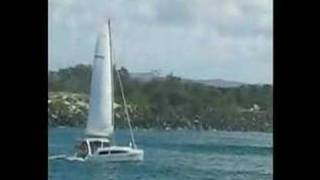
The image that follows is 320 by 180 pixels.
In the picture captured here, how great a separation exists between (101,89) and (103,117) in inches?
3.9

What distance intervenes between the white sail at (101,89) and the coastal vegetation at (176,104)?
10cm

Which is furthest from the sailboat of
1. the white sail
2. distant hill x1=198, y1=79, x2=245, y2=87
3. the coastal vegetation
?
distant hill x1=198, y1=79, x2=245, y2=87

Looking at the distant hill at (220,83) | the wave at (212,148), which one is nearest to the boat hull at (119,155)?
the wave at (212,148)

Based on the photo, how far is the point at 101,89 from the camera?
1.98 m

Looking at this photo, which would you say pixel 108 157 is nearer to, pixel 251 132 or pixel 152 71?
pixel 152 71

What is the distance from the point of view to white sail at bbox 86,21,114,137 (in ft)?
6.04

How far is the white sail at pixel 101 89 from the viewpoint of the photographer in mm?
1841

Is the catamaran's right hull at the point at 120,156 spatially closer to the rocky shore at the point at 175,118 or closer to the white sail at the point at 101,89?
the white sail at the point at 101,89

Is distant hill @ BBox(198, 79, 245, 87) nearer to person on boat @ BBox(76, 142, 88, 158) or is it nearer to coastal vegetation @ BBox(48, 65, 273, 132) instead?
coastal vegetation @ BBox(48, 65, 273, 132)

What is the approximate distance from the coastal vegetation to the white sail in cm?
10
